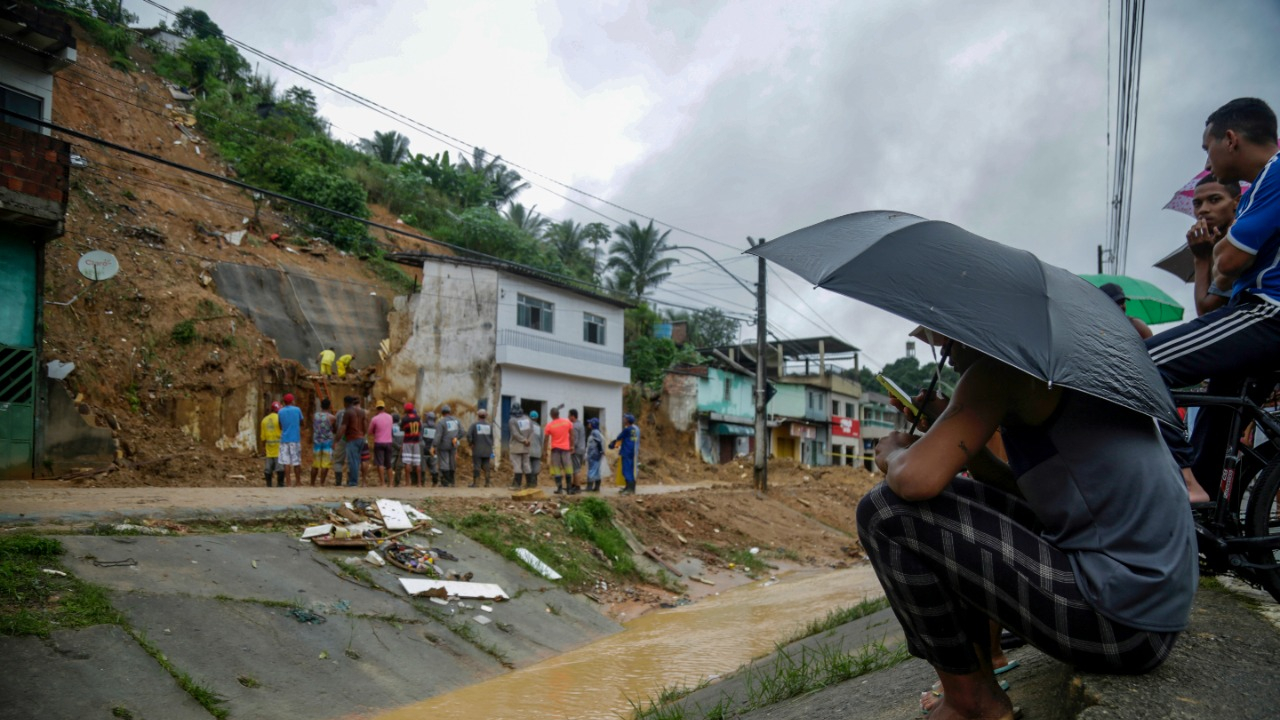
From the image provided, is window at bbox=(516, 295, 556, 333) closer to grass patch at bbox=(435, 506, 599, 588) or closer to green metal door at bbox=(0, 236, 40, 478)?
Answer: green metal door at bbox=(0, 236, 40, 478)

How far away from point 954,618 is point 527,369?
24.8 m

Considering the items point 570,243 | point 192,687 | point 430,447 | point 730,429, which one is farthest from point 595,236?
point 192,687

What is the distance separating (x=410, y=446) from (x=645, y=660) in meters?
9.96

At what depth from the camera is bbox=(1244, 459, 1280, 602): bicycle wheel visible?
104 inches

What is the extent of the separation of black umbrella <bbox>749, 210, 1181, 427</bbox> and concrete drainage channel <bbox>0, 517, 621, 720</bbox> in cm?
502

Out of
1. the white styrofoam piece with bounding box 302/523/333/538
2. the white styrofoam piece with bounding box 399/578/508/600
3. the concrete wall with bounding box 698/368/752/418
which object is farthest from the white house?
the white styrofoam piece with bounding box 399/578/508/600

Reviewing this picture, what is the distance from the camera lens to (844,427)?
46.7m

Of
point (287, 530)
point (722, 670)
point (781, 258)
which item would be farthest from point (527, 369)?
point (781, 258)

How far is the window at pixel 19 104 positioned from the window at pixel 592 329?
17.6m

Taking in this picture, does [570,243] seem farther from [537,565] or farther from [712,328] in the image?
[537,565]

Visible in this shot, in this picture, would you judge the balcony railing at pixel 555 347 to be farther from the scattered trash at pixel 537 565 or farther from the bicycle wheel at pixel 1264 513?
the bicycle wheel at pixel 1264 513

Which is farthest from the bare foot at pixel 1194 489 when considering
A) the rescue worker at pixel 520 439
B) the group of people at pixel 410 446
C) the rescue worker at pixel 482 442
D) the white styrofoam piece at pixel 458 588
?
the rescue worker at pixel 482 442

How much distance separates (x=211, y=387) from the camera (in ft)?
61.6

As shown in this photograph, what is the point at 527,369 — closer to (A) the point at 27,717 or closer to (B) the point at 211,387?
(B) the point at 211,387
